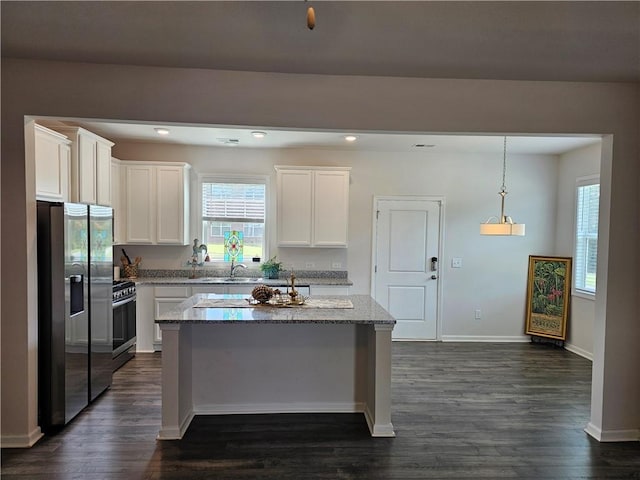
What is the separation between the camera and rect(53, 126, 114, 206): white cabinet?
365 centimetres

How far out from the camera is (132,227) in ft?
16.2

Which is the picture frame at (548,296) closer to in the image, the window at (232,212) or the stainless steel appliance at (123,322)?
the window at (232,212)

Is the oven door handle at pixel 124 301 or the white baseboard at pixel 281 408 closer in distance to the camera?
the white baseboard at pixel 281 408

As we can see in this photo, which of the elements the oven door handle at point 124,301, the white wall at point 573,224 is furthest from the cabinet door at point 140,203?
the white wall at point 573,224

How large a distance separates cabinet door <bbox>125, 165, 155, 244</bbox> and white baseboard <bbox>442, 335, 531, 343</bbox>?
14.2ft

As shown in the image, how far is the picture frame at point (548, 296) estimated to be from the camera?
5.18 m

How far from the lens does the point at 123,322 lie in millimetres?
4297

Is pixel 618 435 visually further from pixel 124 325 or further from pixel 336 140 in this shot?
pixel 124 325

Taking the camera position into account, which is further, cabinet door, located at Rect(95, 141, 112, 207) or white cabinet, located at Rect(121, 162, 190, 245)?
white cabinet, located at Rect(121, 162, 190, 245)

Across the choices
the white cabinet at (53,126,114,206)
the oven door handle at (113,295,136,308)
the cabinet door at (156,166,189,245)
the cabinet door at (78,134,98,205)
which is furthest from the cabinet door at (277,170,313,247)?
the cabinet door at (78,134,98,205)

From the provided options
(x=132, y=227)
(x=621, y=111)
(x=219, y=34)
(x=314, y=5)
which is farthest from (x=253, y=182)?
(x=621, y=111)

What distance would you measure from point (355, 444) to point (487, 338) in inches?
138

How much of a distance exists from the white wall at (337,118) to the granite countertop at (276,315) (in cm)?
103

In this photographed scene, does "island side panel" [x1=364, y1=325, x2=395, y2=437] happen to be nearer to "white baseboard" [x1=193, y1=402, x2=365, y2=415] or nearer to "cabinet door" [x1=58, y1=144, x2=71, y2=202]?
"white baseboard" [x1=193, y1=402, x2=365, y2=415]
